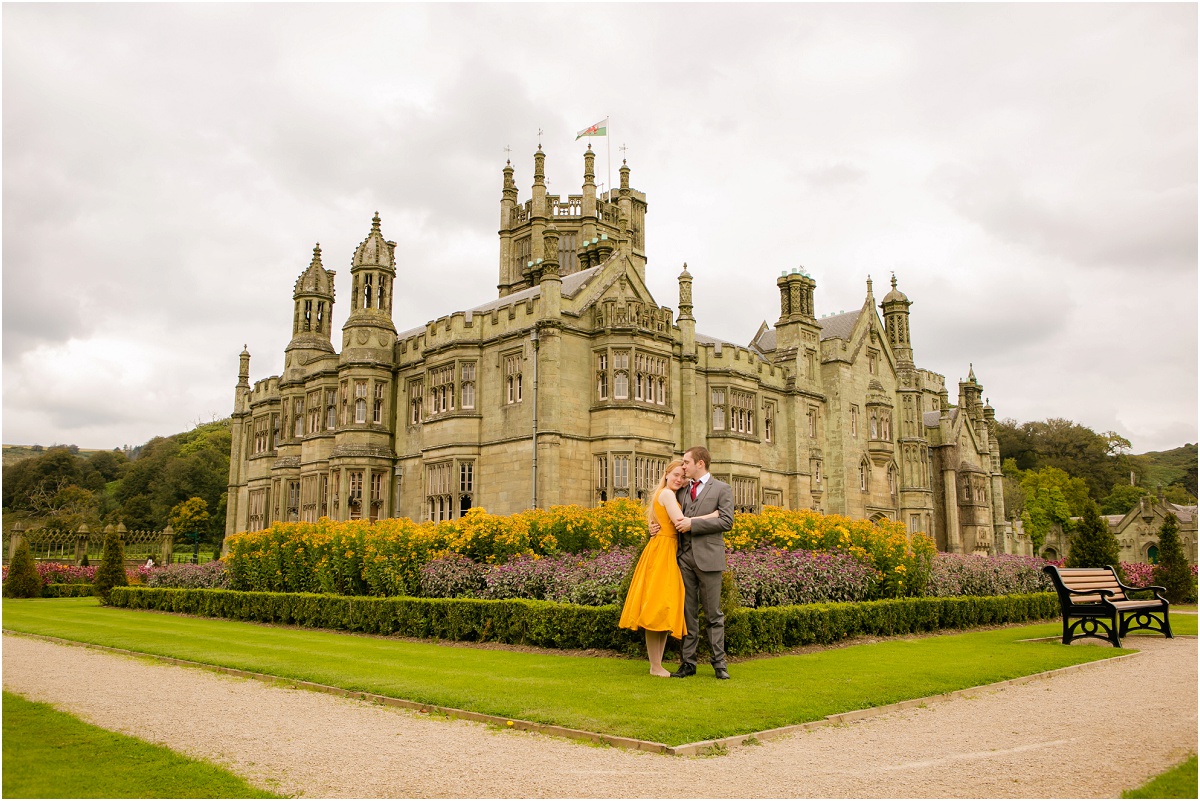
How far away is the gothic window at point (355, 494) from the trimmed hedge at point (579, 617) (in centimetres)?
886

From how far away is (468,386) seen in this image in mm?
30703

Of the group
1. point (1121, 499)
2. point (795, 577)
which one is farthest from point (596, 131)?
point (1121, 499)

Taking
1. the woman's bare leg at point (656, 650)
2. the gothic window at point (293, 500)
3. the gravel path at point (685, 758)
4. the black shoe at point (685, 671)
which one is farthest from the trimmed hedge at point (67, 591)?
the black shoe at point (685, 671)

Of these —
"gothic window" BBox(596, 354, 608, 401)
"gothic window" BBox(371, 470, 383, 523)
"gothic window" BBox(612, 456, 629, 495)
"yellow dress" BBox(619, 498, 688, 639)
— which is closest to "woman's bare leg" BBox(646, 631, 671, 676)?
"yellow dress" BBox(619, 498, 688, 639)

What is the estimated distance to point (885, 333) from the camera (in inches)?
1770

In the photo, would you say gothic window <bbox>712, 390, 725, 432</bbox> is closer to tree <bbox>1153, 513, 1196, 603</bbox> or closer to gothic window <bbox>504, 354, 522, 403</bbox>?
gothic window <bbox>504, 354, 522, 403</bbox>

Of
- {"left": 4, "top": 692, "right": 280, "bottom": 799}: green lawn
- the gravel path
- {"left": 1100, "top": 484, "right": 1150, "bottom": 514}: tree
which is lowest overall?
the gravel path

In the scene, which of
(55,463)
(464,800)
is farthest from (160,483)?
(464,800)

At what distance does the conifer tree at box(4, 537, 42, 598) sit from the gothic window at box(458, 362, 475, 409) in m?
17.5

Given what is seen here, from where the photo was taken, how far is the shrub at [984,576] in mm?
19359

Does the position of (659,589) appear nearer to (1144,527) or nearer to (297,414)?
(297,414)

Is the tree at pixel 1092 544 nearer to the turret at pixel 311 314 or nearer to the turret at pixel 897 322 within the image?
the turret at pixel 897 322

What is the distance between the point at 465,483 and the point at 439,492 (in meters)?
1.07

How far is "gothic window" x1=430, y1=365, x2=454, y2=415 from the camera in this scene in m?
30.9
